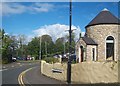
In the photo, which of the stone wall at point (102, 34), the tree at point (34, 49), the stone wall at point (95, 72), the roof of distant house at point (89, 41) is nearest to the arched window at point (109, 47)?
the stone wall at point (102, 34)

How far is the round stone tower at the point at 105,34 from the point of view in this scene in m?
36.6

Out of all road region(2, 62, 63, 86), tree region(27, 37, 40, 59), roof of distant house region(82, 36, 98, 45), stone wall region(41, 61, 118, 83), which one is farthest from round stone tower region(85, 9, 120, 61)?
tree region(27, 37, 40, 59)

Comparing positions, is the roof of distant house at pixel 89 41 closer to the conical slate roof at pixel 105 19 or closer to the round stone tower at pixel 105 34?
the round stone tower at pixel 105 34

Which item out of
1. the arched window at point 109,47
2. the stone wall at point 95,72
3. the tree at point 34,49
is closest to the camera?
the stone wall at point 95,72

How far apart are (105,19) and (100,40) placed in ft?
9.64

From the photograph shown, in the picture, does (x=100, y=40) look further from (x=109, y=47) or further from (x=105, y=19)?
(x=105, y=19)

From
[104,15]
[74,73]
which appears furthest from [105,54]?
[74,73]

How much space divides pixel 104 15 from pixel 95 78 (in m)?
19.8

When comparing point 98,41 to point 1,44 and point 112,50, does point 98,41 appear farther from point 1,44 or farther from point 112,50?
point 1,44

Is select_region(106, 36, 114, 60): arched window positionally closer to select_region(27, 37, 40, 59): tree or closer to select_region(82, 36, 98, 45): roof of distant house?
select_region(82, 36, 98, 45): roof of distant house

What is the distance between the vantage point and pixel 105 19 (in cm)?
3725

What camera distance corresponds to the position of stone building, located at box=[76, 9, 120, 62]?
36.2 metres

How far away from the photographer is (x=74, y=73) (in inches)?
892

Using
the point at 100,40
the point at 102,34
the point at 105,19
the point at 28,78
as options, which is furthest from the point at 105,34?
the point at 28,78
